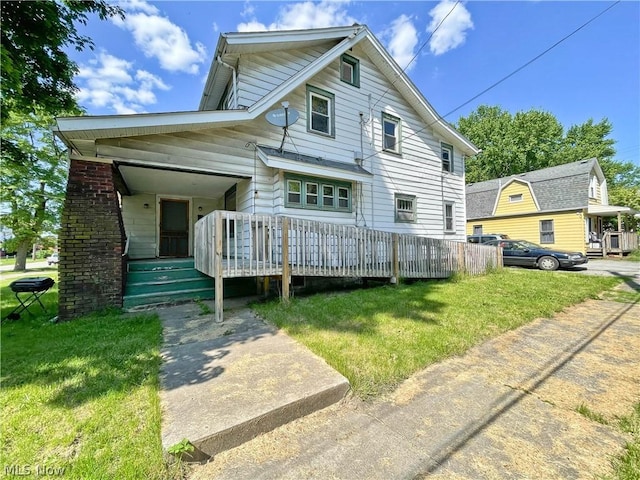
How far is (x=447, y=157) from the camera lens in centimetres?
1270

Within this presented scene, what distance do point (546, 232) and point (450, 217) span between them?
12.2m

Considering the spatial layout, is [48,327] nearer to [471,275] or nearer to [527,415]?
[527,415]

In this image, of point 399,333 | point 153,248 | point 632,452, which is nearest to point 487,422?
point 632,452

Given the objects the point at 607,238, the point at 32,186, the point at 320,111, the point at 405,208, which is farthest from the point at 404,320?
the point at 32,186

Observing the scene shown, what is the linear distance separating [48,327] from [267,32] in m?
8.04

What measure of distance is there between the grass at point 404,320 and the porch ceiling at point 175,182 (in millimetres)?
4250

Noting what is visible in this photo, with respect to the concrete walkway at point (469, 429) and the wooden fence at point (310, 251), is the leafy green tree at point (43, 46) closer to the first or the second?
the wooden fence at point (310, 251)

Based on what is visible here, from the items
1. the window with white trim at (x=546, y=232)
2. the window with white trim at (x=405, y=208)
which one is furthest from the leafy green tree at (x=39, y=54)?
the window with white trim at (x=546, y=232)

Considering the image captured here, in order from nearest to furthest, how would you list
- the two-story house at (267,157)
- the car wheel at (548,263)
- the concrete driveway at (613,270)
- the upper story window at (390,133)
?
the two-story house at (267,157) < the upper story window at (390,133) < the concrete driveway at (613,270) < the car wheel at (548,263)

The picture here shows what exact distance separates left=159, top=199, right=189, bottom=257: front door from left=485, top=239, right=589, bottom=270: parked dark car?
13899 mm

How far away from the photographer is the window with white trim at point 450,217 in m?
12.3

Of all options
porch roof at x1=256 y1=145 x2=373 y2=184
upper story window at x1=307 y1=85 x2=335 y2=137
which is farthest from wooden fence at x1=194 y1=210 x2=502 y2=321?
upper story window at x1=307 y1=85 x2=335 y2=137

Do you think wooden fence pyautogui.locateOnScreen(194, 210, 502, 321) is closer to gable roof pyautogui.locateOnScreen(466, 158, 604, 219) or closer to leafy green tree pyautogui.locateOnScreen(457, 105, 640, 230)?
gable roof pyautogui.locateOnScreen(466, 158, 604, 219)

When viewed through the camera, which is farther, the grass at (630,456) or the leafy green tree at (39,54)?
the leafy green tree at (39,54)
